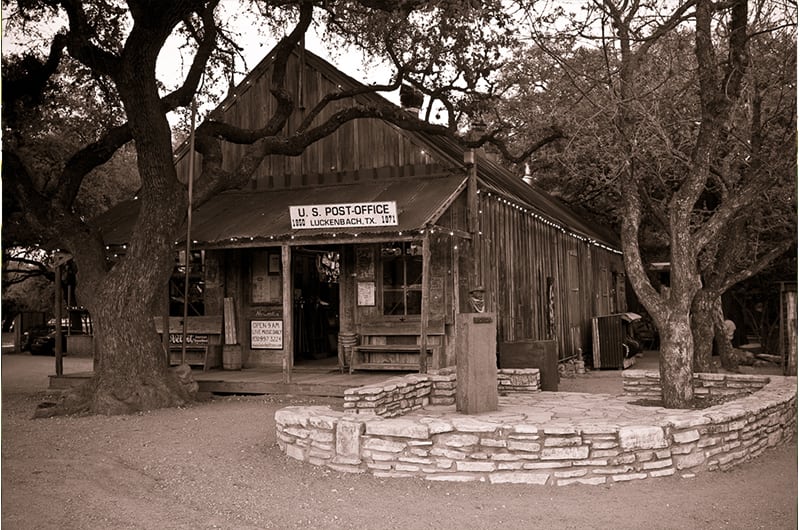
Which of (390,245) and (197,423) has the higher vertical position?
(390,245)

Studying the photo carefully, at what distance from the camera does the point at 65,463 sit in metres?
8.47

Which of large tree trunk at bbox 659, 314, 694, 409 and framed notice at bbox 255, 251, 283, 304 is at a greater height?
framed notice at bbox 255, 251, 283, 304

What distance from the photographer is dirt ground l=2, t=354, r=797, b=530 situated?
6355mm

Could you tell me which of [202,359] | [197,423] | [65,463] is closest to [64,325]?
[202,359]

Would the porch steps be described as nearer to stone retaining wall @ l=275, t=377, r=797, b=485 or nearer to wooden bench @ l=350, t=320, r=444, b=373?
wooden bench @ l=350, t=320, r=444, b=373

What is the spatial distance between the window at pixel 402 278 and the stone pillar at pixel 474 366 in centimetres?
456

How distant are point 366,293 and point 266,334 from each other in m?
2.46

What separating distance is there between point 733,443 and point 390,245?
26.3ft

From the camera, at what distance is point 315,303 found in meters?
17.9

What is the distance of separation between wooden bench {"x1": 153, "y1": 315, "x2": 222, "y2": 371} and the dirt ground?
6210 mm

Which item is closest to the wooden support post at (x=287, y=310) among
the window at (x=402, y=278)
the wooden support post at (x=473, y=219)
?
the window at (x=402, y=278)

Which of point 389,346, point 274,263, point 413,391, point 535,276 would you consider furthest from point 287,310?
point 535,276

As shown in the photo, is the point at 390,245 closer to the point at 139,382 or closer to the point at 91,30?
the point at 139,382

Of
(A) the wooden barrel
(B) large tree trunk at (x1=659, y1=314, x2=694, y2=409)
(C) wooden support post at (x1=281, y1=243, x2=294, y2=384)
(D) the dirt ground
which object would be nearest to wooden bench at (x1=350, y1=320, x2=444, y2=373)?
(C) wooden support post at (x1=281, y1=243, x2=294, y2=384)
